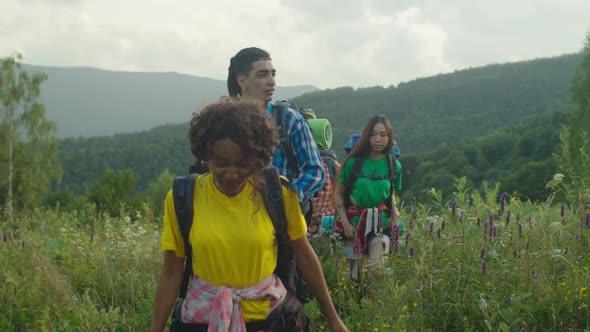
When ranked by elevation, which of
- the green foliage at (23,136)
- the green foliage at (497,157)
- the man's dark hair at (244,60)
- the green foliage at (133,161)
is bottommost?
the green foliage at (133,161)

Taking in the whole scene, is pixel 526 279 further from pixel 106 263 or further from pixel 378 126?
pixel 106 263

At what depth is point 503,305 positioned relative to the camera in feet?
11.2

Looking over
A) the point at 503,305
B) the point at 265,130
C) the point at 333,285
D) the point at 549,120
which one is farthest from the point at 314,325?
the point at 549,120

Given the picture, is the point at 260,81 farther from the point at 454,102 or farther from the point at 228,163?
the point at 454,102

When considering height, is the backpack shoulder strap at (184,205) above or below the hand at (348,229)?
above

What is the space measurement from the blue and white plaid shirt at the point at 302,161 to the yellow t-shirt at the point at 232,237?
2.85 feet

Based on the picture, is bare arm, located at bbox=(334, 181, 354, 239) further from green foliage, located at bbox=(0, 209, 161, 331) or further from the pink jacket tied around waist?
Result: the pink jacket tied around waist

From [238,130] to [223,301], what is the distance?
60cm

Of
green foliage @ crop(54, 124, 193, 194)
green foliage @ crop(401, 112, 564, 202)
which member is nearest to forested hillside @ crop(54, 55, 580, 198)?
green foliage @ crop(54, 124, 193, 194)

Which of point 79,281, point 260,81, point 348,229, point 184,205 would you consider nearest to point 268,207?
point 184,205

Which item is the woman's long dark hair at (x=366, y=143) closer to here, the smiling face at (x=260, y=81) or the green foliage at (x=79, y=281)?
the smiling face at (x=260, y=81)

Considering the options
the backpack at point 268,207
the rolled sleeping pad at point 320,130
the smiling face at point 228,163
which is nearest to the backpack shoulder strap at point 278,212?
the backpack at point 268,207

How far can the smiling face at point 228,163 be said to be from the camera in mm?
1948

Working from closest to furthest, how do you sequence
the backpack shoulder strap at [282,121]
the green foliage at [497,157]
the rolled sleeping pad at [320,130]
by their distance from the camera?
the backpack shoulder strap at [282,121] → the rolled sleeping pad at [320,130] → the green foliage at [497,157]
